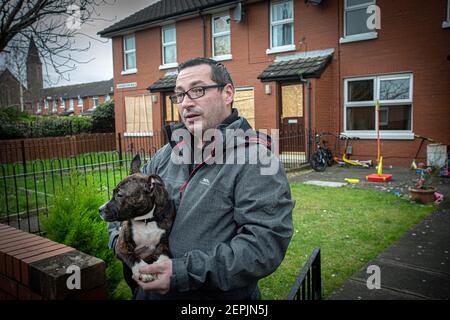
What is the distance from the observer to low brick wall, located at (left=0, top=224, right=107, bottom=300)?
1.83 meters

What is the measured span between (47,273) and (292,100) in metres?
12.8

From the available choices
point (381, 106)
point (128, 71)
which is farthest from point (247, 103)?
point (128, 71)

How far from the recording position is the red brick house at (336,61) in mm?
11594

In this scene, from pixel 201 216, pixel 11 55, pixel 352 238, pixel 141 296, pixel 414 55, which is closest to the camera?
pixel 201 216

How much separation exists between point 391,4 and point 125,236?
1311 cm

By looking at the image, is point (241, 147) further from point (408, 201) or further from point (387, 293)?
point (408, 201)

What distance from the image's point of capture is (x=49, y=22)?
5.76m

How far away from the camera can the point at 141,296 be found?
6.44ft

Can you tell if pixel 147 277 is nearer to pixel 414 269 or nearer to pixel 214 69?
pixel 214 69

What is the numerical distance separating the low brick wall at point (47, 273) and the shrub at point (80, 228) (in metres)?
0.85

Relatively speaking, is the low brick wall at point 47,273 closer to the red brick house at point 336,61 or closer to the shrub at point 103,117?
the red brick house at point 336,61

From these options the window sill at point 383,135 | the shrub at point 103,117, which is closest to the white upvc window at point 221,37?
the window sill at point 383,135

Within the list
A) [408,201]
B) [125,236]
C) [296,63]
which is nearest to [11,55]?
[125,236]

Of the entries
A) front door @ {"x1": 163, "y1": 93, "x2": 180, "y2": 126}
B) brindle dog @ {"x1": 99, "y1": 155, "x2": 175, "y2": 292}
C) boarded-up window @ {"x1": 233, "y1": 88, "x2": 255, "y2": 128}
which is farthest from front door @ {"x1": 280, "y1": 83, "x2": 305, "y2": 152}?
brindle dog @ {"x1": 99, "y1": 155, "x2": 175, "y2": 292}
